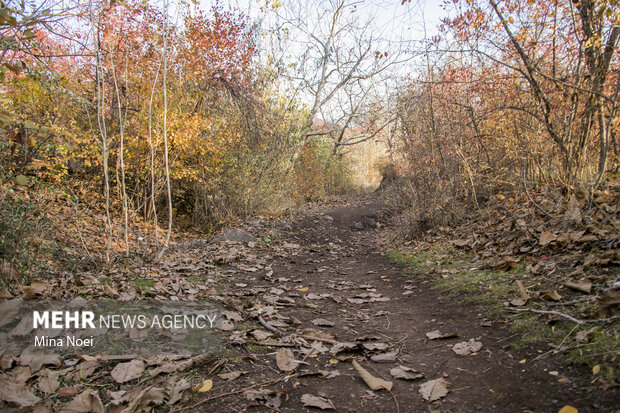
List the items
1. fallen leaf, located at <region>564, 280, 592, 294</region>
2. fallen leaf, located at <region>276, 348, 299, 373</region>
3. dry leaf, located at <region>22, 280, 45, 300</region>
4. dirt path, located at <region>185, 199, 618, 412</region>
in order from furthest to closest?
dry leaf, located at <region>22, 280, 45, 300</region>
fallen leaf, located at <region>564, 280, 592, 294</region>
fallen leaf, located at <region>276, 348, 299, 373</region>
dirt path, located at <region>185, 199, 618, 412</region>

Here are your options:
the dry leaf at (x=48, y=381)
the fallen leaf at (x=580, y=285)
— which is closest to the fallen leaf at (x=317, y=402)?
the dry leaf at (x=48, y=381)

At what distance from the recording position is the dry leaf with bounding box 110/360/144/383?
2108 mm

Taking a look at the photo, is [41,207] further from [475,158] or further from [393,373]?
[475,158]

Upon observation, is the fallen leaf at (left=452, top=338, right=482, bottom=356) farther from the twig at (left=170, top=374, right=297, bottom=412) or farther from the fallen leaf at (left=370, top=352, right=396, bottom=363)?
the twig at (left=170, top=374, right=297, bottom=412)

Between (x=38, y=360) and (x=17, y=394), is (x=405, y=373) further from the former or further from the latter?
(x=38, y=360)

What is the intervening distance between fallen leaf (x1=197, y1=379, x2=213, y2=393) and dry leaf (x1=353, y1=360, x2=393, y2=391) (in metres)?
0.89

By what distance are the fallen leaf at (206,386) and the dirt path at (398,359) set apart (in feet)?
0.17

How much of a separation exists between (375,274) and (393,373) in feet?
9.63

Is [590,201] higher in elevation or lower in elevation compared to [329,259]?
higher

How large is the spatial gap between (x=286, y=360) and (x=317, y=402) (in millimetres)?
514

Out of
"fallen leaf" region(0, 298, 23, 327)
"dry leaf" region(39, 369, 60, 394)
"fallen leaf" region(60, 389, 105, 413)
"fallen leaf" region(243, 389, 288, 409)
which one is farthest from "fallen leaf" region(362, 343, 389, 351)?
"fallen leaf" region(0, 298, 23, 327)

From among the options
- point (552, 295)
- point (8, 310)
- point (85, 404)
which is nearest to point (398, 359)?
point (552, 295)

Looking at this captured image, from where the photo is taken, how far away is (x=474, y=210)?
6.49 meters

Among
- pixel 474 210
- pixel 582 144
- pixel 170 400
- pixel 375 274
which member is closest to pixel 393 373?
pixel 170 400
